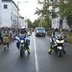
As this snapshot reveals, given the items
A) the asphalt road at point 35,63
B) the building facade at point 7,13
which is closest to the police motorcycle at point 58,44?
the asphalt road at point 35,63

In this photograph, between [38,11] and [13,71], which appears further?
[38,11]

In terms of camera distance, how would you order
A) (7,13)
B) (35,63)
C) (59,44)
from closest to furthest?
(35,63)
(59,44)
(7,13)

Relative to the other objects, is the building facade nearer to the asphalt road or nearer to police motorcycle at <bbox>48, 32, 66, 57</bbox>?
police motorcycle at <bbox>48, 32, 66, 57</bbox>

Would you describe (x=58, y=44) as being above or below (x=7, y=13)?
below

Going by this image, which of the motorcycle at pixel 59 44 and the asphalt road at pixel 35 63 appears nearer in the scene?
the asphalt road at pixel 35 63

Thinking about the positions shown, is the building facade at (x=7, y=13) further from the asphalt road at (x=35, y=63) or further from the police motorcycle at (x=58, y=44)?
the asphalt road at (x=35, y=63)

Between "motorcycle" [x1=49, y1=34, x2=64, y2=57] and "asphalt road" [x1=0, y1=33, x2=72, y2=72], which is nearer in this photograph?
"asphalt road" [x1=0, y1=33, x2=72, y2=72]

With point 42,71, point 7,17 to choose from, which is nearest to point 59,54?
point 42,71

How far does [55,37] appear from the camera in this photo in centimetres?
2062

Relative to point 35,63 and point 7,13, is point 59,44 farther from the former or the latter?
point 7,13

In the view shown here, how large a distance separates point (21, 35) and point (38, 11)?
54.6m

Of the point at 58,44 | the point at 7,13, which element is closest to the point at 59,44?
the point at 58,44

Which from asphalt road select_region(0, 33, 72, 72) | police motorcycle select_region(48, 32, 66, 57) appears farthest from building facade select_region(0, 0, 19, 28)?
asphalt road select_region(0, 33, 72, 72)

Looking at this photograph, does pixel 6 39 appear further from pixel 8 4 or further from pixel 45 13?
pixel 8 4
